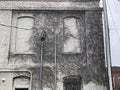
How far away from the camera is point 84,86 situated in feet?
59.1

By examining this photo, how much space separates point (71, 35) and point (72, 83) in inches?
126

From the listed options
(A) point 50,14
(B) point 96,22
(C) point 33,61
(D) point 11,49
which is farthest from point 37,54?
(B) point 96,22

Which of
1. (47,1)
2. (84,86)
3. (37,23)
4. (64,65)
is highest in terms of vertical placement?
(47,1)

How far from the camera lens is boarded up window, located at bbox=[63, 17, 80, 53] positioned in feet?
62.7

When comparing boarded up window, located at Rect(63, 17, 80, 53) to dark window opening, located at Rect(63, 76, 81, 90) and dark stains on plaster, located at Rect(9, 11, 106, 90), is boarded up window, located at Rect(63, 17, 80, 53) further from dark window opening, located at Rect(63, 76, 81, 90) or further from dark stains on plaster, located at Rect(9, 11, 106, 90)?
dark window opening, located at Rect(63, 76, 81, 90)

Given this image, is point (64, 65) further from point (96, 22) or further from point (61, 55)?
point (96, 22)

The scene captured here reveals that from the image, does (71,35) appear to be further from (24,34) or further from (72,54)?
(24,34)

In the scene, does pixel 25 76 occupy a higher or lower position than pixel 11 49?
lower

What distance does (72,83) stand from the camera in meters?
18.4

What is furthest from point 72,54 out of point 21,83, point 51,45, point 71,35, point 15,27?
point 15,27

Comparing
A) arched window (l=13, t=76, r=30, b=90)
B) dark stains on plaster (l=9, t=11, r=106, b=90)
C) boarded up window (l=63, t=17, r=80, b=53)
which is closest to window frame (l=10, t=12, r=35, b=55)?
dark stains on plaster (l=9, t=11, r=106, b=90)

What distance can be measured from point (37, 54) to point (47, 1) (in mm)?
3871

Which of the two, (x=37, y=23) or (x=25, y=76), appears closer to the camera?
(x=25, y=76)

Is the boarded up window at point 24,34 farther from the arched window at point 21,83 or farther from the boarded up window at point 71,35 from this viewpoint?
the boarded up window at point 71,35
